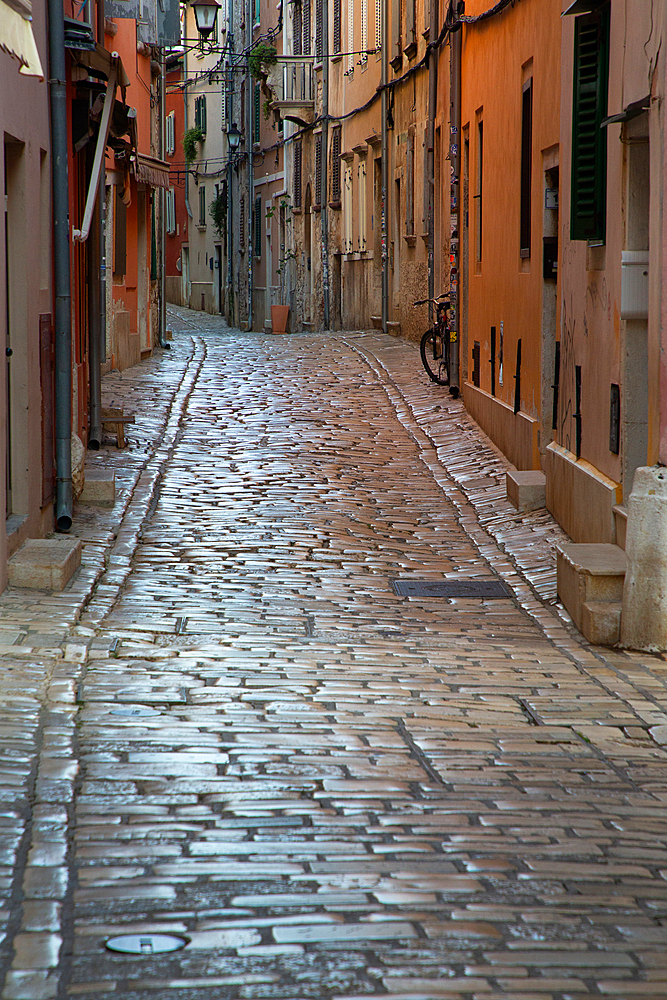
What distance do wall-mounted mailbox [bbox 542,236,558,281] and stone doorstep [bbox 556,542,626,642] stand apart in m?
3.83

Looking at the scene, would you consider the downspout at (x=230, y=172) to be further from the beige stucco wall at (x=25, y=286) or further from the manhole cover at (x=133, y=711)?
the manhole cover at (x=133, y=711)

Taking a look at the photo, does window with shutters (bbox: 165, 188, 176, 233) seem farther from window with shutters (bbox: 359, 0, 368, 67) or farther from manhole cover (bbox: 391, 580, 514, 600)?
manhole cover (bbox: 391, 580, 514, 600)

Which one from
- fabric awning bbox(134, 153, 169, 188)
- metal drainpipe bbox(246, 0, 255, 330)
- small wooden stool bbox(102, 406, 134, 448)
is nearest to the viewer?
small wooden stool bbox(102, 406, 134, 448)

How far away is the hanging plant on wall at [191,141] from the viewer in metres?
44.3

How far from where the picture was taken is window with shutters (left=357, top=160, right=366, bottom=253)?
25906 millimetres

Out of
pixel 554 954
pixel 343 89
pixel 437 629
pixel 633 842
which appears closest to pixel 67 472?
pixel 437 629

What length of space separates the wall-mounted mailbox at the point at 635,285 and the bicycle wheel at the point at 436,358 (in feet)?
29.3

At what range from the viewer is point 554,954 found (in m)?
3.35

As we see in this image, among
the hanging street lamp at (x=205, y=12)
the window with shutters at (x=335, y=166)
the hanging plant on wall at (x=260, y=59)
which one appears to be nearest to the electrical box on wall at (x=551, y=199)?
the hanging street lamp at (x=205, y=12)

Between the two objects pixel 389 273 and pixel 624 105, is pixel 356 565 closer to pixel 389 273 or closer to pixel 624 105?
pixel 624 105

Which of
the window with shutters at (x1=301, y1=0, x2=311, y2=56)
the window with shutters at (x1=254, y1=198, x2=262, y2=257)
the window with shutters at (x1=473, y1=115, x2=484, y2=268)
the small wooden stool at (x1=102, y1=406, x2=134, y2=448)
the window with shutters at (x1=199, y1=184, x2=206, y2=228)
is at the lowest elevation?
the small wooden stool at (x1=102, y1=406, x2=134, y2=448)

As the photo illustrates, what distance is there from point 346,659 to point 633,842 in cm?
258

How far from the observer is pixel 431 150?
19.3 metres

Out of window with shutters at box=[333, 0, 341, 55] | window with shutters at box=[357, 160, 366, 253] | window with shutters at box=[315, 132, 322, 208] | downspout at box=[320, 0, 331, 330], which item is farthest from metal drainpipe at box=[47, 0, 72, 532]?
window with shutters at box=[315, 132, 322, 208]
